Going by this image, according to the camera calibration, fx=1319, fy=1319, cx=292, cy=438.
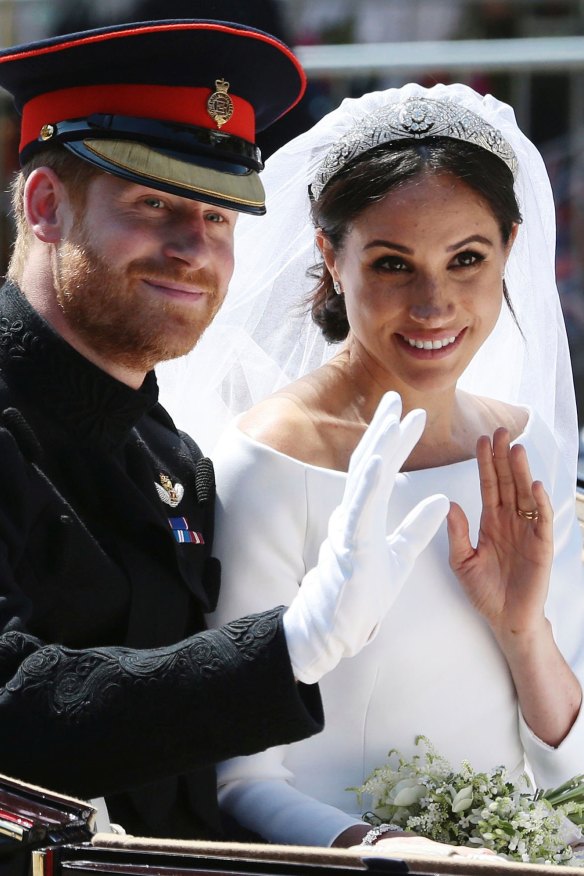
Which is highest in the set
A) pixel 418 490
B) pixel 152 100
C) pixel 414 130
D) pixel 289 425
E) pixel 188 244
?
pixel 414 130

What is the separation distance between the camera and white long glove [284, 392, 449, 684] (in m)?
1.46

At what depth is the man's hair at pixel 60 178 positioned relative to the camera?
6.24 feet

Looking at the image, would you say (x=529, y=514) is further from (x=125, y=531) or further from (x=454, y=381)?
(x=125, y=531)

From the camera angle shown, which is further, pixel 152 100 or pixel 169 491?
pixel 169 491

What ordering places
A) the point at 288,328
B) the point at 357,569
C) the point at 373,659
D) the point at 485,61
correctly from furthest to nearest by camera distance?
the point at 485,61 → the point at 288,328 → the point at 373,659 → the point at 357,569

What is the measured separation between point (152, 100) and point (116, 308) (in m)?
0.32

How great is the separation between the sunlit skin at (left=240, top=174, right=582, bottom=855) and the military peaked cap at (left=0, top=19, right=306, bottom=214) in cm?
33

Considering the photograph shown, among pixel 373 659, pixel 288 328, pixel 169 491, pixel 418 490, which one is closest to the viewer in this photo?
pixel 169 491

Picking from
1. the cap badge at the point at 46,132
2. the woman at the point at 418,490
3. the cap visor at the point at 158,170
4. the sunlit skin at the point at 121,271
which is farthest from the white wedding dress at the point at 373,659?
the cap badge at the point at 46,132

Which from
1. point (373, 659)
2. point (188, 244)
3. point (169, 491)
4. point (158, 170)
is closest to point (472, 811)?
point (373, 659)

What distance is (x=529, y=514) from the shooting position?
Result: 225 centimetres

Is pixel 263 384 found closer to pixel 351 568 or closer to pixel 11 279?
pixel 11 279

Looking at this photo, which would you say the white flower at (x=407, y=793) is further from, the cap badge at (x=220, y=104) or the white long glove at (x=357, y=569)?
the cap badge at (x=220, y=104)

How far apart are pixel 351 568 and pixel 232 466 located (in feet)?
2.63
